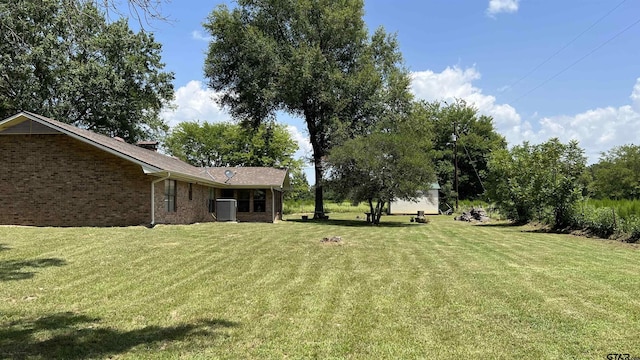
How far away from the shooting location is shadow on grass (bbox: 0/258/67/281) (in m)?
7.78

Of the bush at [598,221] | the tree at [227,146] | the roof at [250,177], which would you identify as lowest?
the bush at [598,221]

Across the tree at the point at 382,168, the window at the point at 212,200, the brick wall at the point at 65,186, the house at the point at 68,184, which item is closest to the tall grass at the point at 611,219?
the tree at the point at 382,168

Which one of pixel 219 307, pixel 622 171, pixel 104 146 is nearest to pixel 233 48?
pixel 104 146

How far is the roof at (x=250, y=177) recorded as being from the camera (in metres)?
26.1

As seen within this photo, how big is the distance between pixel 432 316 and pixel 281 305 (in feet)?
6.62

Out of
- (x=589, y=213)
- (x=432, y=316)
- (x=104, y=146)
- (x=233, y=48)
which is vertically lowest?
(x=432, y=316)

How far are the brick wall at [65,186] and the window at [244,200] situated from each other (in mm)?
10789

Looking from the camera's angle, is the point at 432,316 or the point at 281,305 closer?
the point at 432,316

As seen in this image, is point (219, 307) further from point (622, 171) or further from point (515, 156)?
point (622, 171)

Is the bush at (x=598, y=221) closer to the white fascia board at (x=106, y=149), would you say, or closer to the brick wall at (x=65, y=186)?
the white fascia board at (x=106, y=149)

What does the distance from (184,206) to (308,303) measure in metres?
15.2

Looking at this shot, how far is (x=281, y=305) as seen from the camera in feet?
20.3

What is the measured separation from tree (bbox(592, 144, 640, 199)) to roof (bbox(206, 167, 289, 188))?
35.4 m

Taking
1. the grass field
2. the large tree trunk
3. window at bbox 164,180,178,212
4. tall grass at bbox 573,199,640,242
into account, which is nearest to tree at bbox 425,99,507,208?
the large tree trunk
